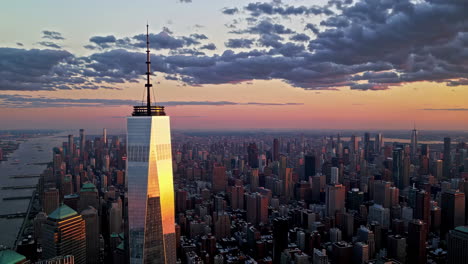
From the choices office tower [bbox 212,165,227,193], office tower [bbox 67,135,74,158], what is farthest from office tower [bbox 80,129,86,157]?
office tower [bbox 212,165,227,193]

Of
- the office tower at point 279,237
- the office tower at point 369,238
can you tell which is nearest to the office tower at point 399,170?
the office tower at point 369,238

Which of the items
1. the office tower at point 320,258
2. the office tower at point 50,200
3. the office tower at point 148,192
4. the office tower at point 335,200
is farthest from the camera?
the office tower at point 335,200

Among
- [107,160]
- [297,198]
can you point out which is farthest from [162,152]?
[107,160]

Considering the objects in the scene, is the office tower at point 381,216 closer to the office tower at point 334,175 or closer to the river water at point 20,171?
the office tower at point 334,175

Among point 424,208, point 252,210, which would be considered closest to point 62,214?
point 252,210

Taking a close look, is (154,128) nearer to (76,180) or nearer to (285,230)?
(285,230)

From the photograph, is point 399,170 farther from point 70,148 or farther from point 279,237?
point 70,148
